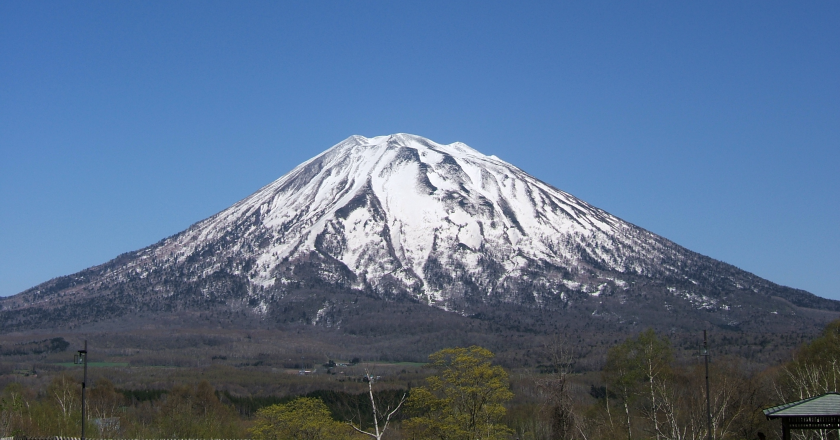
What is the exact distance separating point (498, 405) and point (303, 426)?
1142 cm

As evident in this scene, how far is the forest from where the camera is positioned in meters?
45.5

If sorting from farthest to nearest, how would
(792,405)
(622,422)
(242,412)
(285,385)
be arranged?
(285,385) < (242,412) < (622,422) < (792,405)

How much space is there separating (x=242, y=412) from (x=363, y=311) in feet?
262

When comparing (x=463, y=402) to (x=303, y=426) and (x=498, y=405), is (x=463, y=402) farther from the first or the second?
(x=303, y=426)

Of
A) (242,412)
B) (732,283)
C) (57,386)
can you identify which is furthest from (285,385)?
(732,283)

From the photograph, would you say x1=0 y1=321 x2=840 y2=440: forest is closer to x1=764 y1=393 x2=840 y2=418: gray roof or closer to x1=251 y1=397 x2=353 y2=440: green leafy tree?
x1=251 y1=397 x2=353 y2=440: green leafy tree

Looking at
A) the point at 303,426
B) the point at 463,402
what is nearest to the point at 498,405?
the point at 463,402

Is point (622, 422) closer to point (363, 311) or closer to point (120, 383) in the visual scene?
point (120, 383)

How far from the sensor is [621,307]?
17988cm

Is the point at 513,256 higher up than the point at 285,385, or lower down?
higher up

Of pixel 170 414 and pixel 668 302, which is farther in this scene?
pixel 668 302

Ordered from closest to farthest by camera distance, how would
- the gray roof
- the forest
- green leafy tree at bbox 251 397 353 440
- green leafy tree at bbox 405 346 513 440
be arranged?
the gray roof
green leafy tree at bbox 405 346 513 440
the forest
green leafy tree at bbox 251 397 353 440

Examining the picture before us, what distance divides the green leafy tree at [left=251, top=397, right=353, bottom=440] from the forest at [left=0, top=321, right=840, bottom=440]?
71mm

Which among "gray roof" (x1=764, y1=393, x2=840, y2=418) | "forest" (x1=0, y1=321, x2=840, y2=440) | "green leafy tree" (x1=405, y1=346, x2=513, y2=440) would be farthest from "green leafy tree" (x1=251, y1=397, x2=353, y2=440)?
"gray roof" (x1=764, y1=393, x2=840, y2=418)
